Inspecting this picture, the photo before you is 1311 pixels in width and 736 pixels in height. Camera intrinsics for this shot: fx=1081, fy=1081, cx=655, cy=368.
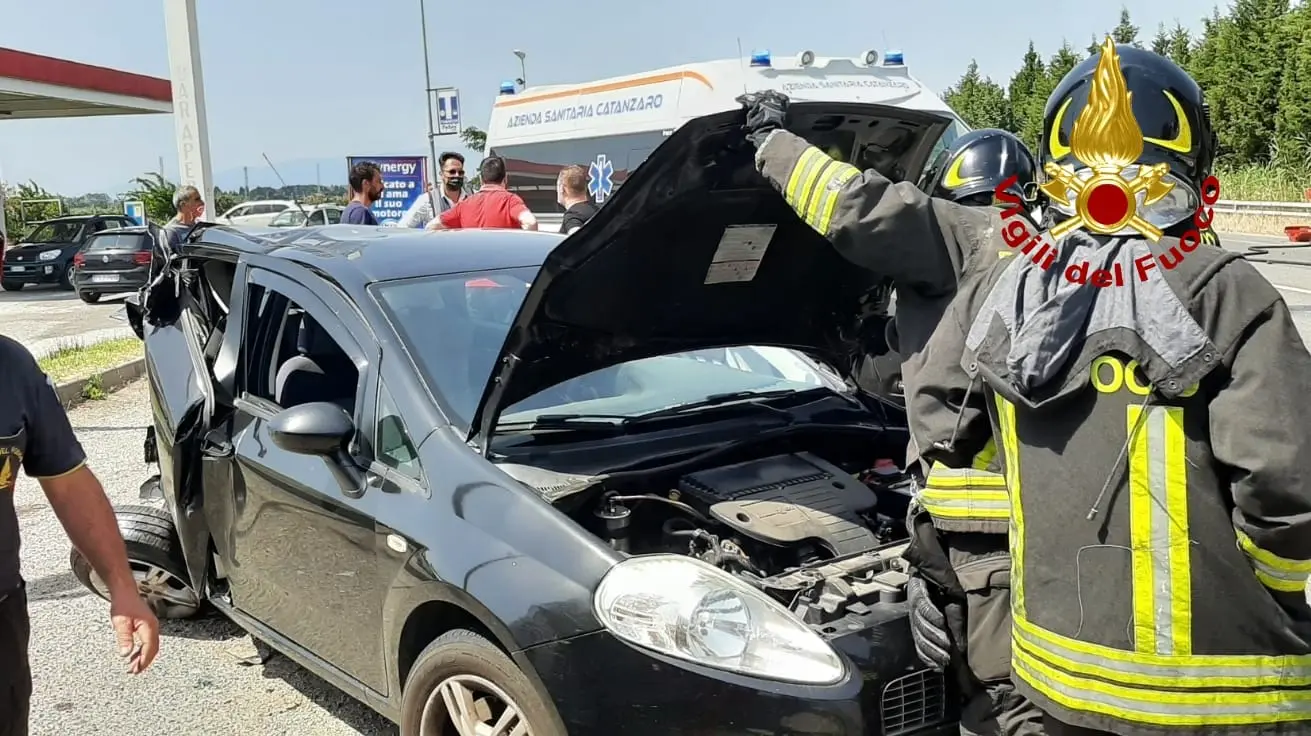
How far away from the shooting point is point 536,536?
8.46 ft

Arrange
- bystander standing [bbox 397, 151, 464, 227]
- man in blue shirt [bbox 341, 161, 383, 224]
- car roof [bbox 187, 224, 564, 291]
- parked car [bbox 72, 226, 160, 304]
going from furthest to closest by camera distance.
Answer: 1. parked car [bbox 72, 226, 160, 304]
2. bystander standing [bbox 397, 151, 464, 227]
3. man in blue shirt [bbox 341, 161, 383, 224]
4. car roof [bbox 187, 224, 564, 291]

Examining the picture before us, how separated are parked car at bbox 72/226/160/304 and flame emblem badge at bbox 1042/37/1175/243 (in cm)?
1927

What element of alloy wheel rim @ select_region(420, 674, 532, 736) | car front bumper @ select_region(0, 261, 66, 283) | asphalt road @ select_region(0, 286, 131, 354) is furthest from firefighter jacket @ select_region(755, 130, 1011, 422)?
car front bumper @ select_region(0, 261, 66, 283)

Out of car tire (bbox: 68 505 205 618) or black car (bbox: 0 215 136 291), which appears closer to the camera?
car tire (bbox: 68 505 205 618)

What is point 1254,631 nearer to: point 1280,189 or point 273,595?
point 273,595

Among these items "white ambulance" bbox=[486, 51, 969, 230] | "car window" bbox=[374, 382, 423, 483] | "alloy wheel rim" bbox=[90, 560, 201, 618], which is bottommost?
"alloy wheel rim" bbox=[90, 560, 201, 618]

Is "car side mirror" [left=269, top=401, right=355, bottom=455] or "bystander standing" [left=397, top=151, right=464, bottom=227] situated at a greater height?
"bystander standing" [left=397, top=151, right=464, bottom=227]

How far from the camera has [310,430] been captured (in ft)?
9.63

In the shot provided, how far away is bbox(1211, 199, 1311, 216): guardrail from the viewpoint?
24.2m

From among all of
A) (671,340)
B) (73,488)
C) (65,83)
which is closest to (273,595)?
(73,488)

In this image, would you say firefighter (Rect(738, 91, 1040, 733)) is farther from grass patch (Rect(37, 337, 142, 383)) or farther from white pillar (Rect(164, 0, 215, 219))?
white pillar (Rect(164, 0, 215, 219))

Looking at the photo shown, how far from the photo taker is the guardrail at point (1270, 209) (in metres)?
24.2

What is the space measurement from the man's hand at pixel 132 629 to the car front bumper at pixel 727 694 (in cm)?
85

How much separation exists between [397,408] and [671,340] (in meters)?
0.89
